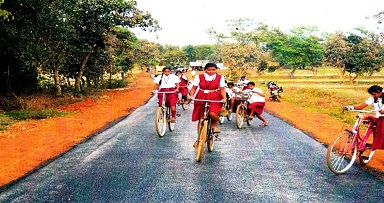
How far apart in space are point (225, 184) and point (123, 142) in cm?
393

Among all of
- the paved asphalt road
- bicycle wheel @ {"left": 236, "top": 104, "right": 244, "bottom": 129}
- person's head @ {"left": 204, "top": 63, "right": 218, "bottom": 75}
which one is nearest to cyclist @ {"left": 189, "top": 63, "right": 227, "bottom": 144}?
person's head @ {"left": 204, "top": 63, "right": 218, "bottom": 75}

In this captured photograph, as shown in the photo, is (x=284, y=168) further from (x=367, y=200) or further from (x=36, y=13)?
(x=36, y=13)

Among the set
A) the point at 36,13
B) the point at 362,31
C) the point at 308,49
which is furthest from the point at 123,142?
the point at 308,49

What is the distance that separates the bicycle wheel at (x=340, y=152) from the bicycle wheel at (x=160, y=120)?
4519 mm

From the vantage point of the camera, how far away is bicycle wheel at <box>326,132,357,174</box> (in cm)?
626

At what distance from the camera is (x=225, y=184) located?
5.61 metres

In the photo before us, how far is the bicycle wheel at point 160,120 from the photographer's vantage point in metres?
9.48

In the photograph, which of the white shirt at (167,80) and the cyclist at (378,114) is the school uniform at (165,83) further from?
the cyclist at (378,114)

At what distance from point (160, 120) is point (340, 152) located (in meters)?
4.80

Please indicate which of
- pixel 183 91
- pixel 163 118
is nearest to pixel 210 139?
pixel 163 118

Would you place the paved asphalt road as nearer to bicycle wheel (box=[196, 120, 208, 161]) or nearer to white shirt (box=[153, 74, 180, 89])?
bicycle wheel (box=[196, 120, 208, 161])

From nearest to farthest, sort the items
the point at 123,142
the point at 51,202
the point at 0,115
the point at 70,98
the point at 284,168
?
the point at 51,202 → the point at 284,168 → the point at 123,142 → the point at 0,115 → the point at 70,98

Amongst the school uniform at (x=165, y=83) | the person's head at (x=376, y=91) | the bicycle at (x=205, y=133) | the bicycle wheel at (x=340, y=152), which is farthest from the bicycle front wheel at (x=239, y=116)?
the person's head at (x=376, y=91)

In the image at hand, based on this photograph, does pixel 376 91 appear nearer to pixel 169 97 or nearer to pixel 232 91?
pixel 169 97
